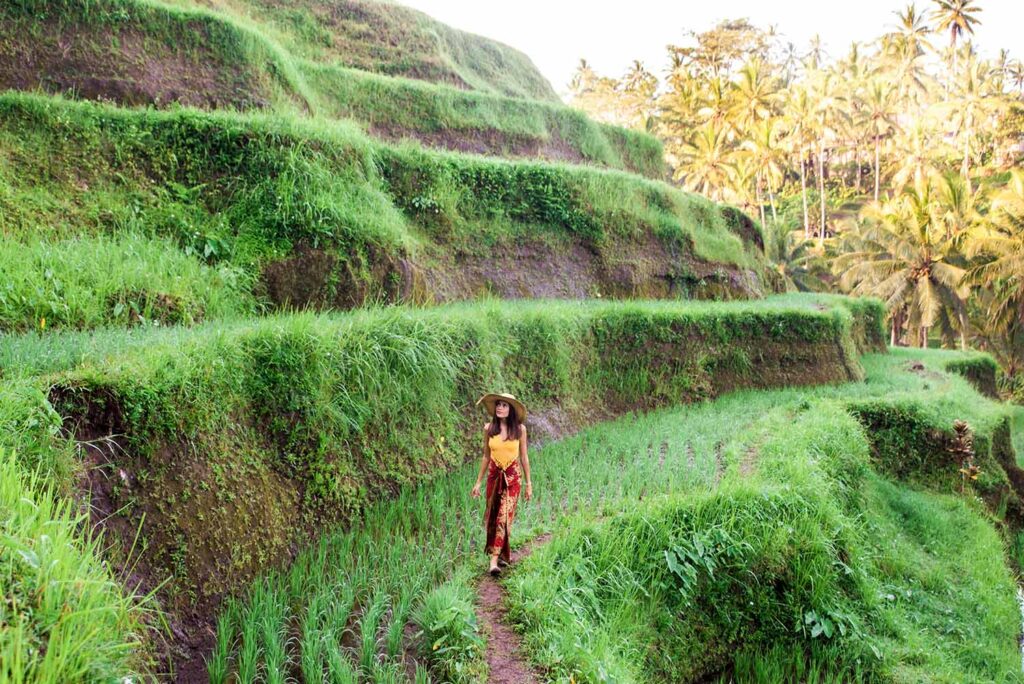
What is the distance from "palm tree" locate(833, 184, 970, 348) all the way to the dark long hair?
22.0 metres

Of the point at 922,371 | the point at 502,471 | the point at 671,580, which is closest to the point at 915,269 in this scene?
the point at 922,371

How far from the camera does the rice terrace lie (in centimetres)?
342

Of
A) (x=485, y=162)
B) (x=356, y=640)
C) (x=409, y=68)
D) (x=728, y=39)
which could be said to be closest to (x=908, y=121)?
(x=728, y=39)

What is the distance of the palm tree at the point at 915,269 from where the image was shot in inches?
865

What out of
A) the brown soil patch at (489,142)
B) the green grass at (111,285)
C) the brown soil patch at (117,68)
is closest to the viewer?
the green grass at (111,285)

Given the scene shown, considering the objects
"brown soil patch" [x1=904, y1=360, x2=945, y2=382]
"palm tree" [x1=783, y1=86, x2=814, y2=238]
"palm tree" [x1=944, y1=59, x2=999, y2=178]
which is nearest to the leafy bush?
"brown soil patch" [x1=904, y1=360, x2=945, y2=382]

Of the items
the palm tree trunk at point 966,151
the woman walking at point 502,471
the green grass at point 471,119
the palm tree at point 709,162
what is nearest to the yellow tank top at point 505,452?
the woman walking at point 502,471

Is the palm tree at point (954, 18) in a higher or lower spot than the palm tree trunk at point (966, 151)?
higher

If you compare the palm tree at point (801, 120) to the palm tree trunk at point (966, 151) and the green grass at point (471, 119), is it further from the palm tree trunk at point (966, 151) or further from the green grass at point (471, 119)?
the green grass at point (471, 119)

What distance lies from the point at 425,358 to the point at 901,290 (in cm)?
2178

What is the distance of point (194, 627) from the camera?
3553 millimetres

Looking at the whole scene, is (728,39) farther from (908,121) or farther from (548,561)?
(548,561)

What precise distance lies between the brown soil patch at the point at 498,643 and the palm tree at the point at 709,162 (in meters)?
31.6

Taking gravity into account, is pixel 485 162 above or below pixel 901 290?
above
